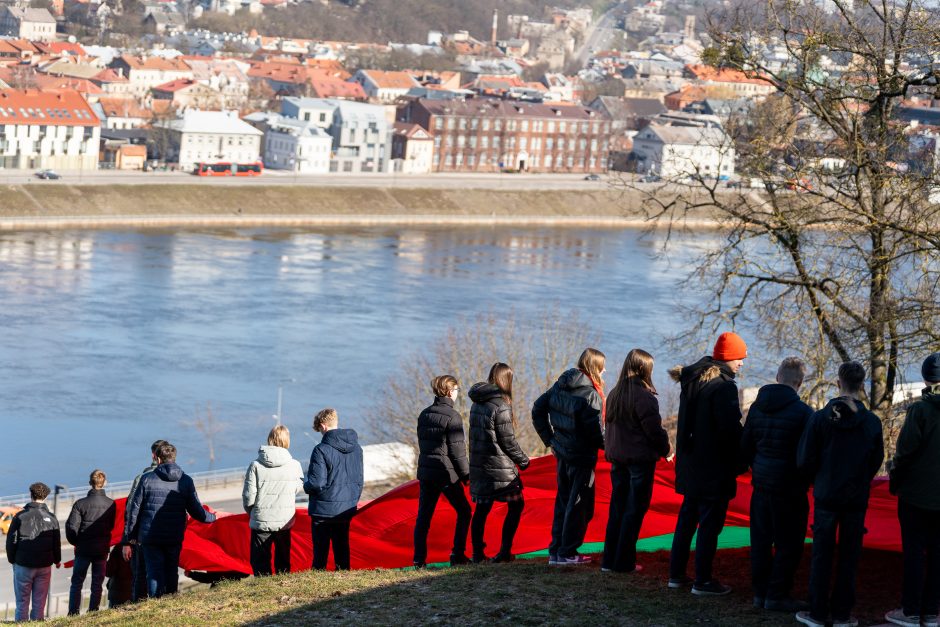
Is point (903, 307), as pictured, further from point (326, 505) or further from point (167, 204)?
point (167, 204)

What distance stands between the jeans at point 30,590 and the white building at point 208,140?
4345cm

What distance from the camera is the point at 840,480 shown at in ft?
A: 13.6

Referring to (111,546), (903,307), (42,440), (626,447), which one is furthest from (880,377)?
(42,440)

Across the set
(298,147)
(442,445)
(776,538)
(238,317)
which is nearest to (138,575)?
(442,445)

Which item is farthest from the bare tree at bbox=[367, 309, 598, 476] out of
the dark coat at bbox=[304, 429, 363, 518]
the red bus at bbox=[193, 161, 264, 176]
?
the red bus at bbox=[193, 161, 264, 176]

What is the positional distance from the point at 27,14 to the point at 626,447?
9262 centimetres

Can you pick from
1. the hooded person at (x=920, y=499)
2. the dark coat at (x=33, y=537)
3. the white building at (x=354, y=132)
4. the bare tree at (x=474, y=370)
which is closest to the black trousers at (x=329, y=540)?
the dark coat at (x=33, y=537)

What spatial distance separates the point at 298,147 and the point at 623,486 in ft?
152

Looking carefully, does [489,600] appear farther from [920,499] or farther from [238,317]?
[238,317]

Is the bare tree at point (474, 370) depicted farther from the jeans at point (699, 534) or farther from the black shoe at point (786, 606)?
the black shoe at point (786, 606)

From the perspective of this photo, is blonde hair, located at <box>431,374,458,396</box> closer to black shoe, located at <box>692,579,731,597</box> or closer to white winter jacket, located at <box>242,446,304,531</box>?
white winter jacket, located at <box>242,446,304,531</box>

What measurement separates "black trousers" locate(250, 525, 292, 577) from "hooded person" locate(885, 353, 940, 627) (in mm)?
2245

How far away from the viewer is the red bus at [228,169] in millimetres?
46094

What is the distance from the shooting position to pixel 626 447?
4762 mm
